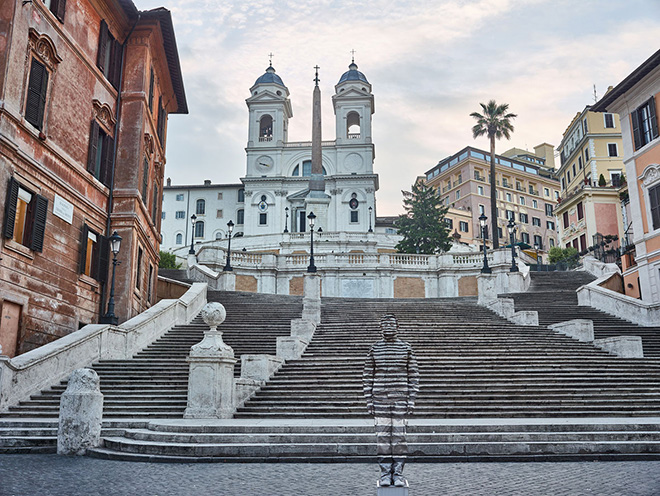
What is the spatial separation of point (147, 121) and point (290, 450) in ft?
61.5

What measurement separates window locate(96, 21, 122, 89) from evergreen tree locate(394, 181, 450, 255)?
127 ft

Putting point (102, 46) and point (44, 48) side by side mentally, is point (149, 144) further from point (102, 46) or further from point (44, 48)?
point (44, 48)

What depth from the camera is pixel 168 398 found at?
14375 millimetres

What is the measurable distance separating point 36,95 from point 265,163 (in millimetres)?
72582

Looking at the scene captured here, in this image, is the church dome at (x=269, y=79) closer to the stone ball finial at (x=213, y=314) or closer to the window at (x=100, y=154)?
the window at (x=100, y=154)

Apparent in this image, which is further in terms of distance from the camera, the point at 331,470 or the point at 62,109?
the point at 62,109

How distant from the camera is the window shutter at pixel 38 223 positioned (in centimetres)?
1700

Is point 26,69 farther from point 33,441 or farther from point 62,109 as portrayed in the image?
point 33,441

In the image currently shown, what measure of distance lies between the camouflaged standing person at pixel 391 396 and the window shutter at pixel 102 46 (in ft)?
63.5

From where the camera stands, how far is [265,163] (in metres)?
89.9

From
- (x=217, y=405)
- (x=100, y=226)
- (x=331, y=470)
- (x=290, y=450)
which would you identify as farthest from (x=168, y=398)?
(x=100, y=226)

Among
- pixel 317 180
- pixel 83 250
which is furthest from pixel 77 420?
pixel 317 180

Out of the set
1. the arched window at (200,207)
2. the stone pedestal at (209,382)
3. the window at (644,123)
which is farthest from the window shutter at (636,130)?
the arched window at (200,207)

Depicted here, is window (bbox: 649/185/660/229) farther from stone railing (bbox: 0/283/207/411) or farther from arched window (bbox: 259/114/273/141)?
arched window (bbox: 259/114/273/141)
